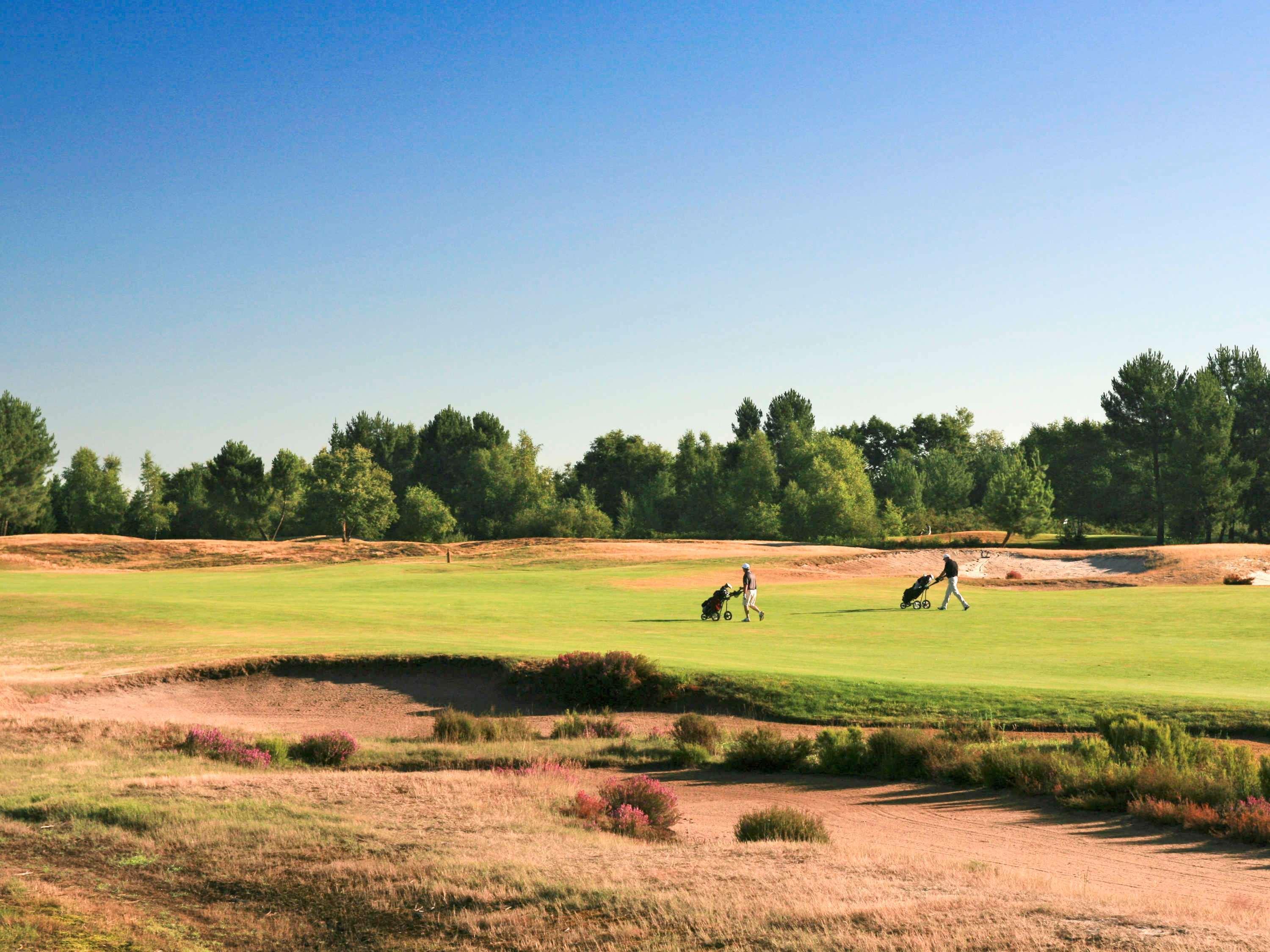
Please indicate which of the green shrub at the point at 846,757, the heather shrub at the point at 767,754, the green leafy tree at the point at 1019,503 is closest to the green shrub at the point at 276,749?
the heather shrub at the point at 767,754

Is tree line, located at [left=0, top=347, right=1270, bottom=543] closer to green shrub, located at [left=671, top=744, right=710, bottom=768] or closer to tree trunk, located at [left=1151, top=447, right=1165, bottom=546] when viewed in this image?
tree trunk, located at [left=1151, top=447, right=1165, bottom=546]

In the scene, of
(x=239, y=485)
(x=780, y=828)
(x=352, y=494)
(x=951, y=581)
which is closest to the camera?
(x=780, y=828)

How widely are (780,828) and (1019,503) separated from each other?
258 feet

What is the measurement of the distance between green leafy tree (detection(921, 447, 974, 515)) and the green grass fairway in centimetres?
7360

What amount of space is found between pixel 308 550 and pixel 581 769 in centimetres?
5279

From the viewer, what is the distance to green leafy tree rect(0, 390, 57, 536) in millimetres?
92625

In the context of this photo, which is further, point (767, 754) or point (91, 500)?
point (91, 500)

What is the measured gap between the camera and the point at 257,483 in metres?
101

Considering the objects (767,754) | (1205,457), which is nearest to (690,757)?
(767,754)

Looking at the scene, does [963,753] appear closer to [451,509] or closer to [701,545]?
[701,545]

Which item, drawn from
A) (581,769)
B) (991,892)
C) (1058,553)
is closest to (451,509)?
(1058,553)

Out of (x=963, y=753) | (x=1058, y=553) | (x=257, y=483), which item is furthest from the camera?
(x=257, y=483)

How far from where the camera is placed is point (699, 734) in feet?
53.1

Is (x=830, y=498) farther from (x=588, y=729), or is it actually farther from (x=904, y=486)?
(x=588, y=729)
